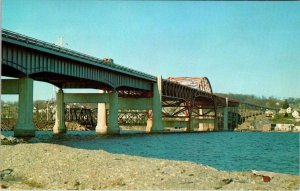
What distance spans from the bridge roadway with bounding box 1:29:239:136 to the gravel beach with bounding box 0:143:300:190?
32920 mm

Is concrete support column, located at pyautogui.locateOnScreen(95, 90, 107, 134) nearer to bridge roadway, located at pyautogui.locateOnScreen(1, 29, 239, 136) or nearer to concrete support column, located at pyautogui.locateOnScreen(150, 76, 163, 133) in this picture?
bridge roadway, located at pyautogui.locateOnScreen(1, 29, 239, 136)

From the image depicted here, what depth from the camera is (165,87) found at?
132m

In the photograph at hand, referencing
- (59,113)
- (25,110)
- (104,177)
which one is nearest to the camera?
(104,177)

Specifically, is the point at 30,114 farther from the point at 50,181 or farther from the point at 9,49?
the point at 50,181

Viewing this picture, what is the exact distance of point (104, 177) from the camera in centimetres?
2458

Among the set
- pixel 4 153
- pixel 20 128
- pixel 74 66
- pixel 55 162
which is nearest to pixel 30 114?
pixel 20 128

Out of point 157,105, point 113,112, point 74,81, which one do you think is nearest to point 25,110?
point 74,81

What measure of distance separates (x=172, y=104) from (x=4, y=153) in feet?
436

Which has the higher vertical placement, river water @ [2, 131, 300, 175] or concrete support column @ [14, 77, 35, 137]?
concrete support column @ [14, 77, 35, 137]

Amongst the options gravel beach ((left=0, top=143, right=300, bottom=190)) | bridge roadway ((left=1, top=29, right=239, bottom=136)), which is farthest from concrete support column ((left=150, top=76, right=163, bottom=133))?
gravel beach ((left=0, top=143, right=300, bottom=190))

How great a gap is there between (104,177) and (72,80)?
73175 millimetres

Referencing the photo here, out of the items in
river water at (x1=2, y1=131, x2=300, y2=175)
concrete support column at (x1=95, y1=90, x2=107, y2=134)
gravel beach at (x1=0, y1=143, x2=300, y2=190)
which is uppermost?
concrete support column at (x1=95, y1=90, x2=107, y2=134)

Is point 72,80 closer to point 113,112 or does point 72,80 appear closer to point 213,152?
point 113,112

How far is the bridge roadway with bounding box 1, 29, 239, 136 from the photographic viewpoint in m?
65.5
